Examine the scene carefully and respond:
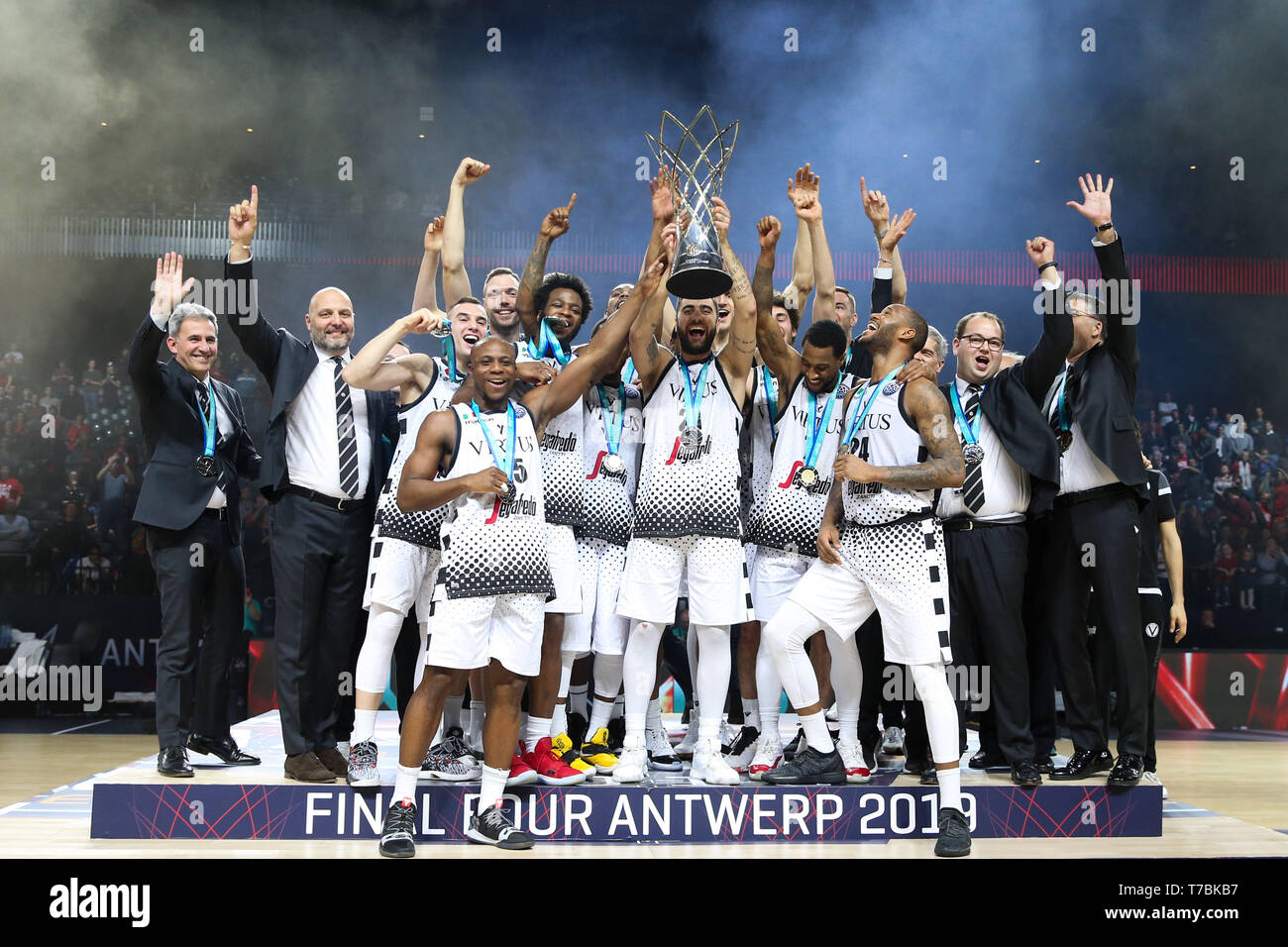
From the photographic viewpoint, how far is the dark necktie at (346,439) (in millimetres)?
3906

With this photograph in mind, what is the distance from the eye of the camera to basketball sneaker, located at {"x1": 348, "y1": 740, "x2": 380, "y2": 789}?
3.52 metres

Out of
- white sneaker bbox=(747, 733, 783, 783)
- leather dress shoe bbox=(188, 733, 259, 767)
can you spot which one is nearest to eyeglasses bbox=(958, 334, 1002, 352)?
white sneaker bbox=(747, 733, 783, 783)

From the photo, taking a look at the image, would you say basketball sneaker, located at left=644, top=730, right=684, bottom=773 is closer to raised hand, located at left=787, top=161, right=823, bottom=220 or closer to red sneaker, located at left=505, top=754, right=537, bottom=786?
red sneaker, located at left=505, top=754, right=537, bottom=786

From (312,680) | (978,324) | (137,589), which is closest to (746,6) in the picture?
(978,324)

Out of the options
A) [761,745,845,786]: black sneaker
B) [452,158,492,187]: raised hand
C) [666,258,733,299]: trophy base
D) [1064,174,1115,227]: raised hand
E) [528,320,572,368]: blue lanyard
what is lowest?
[761,745,845,786]: black sneaker

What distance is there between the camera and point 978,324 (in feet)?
13.7

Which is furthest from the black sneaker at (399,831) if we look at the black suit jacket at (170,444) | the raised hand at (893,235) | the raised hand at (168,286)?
the raised hand at (893,235)

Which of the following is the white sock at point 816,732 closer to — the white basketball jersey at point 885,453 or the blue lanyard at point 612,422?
the white basketball jersey at point 885,453

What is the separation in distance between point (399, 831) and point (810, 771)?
1.37 m

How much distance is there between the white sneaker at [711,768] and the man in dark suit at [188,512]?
1742mm

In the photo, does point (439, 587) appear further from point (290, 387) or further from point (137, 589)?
point (137, 589)

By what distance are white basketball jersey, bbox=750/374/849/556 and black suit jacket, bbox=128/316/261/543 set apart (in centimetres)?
213

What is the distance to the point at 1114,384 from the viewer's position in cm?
404

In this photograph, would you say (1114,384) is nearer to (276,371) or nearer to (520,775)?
(520,775)
